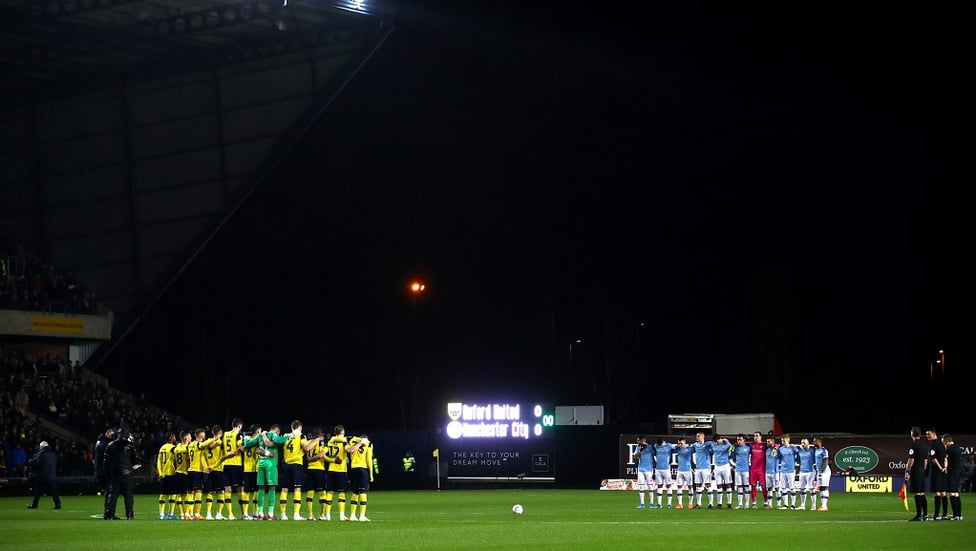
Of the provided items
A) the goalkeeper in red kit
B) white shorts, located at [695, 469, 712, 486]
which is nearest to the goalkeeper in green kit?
white shorts, located at [695, 469, 712, 486]

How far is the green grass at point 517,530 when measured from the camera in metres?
24.0

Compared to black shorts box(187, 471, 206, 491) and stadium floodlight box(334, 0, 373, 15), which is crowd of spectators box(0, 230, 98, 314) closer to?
stadium floodlight box(334, 0, 373, 15)

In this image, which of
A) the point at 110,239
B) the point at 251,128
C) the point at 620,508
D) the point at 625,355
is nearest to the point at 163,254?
the point at 110,239

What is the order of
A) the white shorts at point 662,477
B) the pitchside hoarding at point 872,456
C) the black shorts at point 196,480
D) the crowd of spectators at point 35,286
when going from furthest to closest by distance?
1. the crowd of spectators at point 35,286
2. the pitchside hoarding at point 872,456
3. the white shorts at point 662,477
4. the black shorts at point 196,480

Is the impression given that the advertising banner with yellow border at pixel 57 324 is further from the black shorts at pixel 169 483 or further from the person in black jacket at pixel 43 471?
the black shorts at pixel 169 483

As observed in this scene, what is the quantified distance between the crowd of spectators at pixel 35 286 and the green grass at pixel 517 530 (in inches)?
1008

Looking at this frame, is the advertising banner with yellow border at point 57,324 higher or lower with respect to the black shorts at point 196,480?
higher

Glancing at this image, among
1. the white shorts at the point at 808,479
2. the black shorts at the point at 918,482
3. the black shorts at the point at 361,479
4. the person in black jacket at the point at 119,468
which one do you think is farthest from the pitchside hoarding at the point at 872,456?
the person in black jacket at the point at 119,468

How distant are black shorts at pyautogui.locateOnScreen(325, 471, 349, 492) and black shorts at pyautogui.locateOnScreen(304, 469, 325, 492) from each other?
148 mm

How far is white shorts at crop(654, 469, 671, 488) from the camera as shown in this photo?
4178 centimetres

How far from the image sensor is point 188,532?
88.8 ft

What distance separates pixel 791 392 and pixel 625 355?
16.1 metres

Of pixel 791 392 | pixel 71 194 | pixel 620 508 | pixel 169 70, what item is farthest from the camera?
pixel 791 392

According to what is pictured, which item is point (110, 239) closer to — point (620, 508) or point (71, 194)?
point (71, 194)
